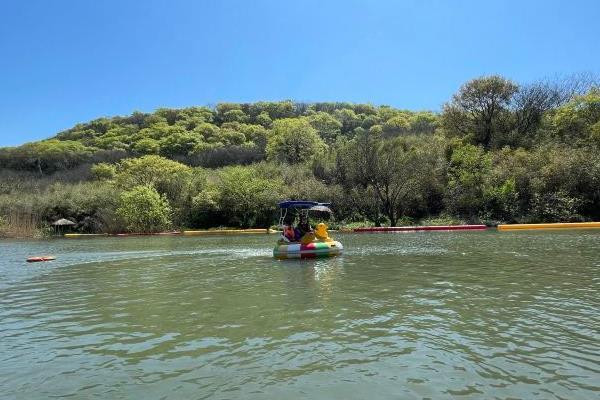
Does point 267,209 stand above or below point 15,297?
above

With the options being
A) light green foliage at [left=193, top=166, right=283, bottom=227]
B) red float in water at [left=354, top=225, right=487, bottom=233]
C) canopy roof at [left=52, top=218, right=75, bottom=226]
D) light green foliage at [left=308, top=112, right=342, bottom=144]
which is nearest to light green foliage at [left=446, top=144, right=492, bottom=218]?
red float in water at [left=354, top=225, right=487, bottom=233]

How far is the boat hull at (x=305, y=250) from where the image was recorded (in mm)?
21078

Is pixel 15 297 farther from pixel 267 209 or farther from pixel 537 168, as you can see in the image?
pixel 537 168

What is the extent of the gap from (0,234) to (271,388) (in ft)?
171

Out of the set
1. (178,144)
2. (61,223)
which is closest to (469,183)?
(61,223)

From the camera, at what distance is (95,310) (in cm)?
1155

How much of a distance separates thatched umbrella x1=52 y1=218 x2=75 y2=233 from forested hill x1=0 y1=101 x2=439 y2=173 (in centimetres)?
2869

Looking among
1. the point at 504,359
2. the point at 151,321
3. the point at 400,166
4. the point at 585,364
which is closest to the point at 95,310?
the point at 151,321

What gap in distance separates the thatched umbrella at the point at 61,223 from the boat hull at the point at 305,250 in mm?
42722

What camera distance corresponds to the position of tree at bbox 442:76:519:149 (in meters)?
52.4

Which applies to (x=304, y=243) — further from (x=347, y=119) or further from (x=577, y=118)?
(x=347, y=119)

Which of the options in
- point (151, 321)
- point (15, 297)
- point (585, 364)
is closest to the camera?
point (585, 364)

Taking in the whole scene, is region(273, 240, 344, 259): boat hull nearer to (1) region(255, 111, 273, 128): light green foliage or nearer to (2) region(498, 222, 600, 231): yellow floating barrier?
(2) region(498, 222, 600, 231): yellow floating barrier

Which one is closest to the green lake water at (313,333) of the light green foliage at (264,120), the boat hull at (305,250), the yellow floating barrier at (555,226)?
the boat hull at (305,250)
